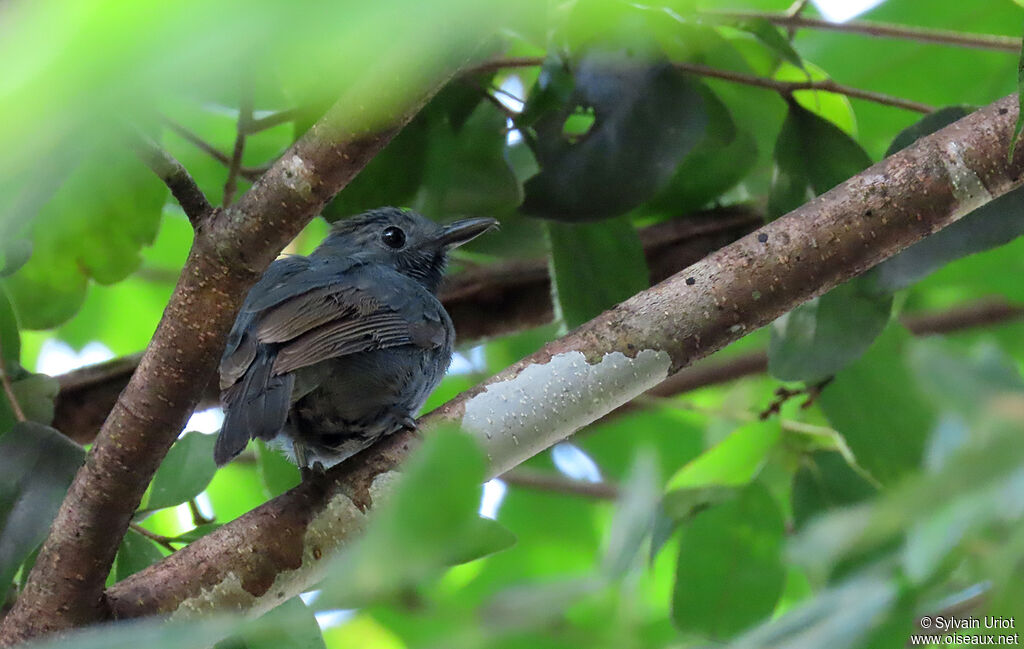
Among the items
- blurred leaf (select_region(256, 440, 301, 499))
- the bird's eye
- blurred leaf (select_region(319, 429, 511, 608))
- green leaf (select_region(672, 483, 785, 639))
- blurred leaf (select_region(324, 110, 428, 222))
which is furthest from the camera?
the bird's eye

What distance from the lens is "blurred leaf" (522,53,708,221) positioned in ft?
9.07

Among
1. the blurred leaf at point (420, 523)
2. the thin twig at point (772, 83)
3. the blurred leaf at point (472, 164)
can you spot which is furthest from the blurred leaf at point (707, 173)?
the blurred leaf at point (420, 523)

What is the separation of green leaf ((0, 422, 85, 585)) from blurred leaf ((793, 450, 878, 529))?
178 cm

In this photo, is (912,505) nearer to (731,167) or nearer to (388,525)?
(388,525)

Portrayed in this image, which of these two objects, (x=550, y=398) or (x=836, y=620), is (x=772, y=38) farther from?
(x=836, y=620)

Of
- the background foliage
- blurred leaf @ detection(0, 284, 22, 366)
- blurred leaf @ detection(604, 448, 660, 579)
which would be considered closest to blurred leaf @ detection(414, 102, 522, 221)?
the background foliage

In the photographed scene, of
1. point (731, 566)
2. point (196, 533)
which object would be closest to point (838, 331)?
point (731, 566)

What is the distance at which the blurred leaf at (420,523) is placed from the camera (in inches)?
28.8

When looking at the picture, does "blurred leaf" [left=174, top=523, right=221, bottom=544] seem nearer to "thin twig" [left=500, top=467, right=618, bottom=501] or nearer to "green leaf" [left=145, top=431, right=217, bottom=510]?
"green leaf" [left=145, top=431, right=217, bottom=510]

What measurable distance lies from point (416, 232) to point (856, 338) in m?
1.47

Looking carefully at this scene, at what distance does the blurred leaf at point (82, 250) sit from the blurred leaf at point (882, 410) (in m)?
1.94

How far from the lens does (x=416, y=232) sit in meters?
3.42

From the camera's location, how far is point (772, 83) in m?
2.88

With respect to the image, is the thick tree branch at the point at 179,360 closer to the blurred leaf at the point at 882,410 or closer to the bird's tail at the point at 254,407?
the bird's tail at the point at 254,407
